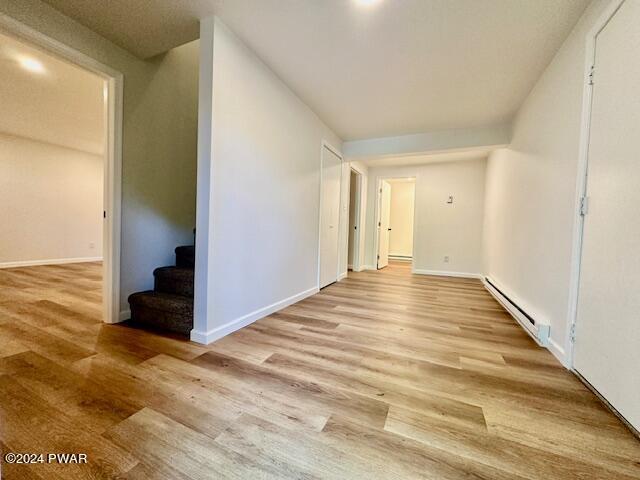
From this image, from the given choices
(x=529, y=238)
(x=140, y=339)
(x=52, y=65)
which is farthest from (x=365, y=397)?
(x=52, y=65)

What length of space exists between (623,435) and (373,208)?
16.6 feet

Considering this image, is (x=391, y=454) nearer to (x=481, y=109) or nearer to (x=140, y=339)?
(x=140, y=339)

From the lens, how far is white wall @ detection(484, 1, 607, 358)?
5.68 ft

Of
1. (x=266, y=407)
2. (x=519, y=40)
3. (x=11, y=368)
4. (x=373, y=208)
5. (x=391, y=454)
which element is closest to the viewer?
(x=391, y=454)

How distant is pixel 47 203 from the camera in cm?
502

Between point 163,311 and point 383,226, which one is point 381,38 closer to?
point 163,311

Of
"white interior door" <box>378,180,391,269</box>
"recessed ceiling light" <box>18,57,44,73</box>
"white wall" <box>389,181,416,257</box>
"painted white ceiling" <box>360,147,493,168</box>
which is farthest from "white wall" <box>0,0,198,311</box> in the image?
"white wall" <box>389,181,416,257</box>

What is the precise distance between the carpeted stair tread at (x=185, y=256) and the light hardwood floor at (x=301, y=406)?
0.74m

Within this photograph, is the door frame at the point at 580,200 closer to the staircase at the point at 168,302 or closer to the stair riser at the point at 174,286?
the staircase at the point at 168,302

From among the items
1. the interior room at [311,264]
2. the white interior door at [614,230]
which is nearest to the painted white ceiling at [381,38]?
the interior room at [311,264]

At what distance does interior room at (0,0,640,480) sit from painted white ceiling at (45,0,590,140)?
0.06ft

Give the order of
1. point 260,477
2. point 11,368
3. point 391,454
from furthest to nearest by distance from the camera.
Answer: point 11,368 → point 391,454 → point 260,477

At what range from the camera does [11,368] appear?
4.83 feet

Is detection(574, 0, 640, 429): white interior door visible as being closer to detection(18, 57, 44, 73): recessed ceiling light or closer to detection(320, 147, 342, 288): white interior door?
detection(320, 147, 342, 288): white interior door
